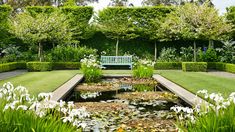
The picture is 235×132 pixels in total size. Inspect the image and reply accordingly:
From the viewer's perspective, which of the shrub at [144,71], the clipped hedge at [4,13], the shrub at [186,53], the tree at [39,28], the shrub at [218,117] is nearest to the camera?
the shrub at [218,117]

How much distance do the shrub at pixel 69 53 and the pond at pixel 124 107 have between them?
838cm

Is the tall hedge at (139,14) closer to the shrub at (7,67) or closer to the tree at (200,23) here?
the tree at (200,23)

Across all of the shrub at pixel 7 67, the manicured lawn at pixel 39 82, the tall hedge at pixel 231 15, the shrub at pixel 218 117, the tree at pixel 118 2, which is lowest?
the manicured lawn at pixel 39 82

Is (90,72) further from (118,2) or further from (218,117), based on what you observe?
(118,2)

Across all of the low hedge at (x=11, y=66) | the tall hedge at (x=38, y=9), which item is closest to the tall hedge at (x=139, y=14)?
the tall hedge at (x=38, y=9)

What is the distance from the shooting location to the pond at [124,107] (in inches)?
243

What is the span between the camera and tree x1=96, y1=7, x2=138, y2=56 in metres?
21.8

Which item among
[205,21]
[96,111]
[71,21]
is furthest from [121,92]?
[71,21]

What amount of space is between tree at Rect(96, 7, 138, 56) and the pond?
9.58m

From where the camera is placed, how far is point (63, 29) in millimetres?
19281

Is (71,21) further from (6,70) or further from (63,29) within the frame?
(6,70)

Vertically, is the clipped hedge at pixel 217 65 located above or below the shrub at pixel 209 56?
below

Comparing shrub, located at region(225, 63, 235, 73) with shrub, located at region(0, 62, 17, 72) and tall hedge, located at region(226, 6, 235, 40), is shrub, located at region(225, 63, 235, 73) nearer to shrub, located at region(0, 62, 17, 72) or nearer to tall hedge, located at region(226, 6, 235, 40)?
tall hedge, located at region(226, 6, 235, 40)

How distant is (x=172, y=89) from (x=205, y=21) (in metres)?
8.47
